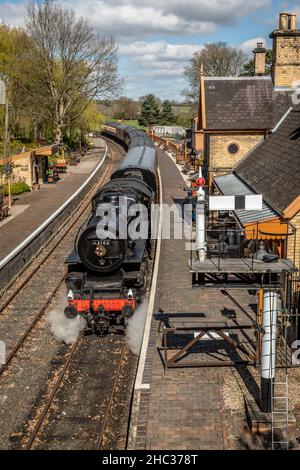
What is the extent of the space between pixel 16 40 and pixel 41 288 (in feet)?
120

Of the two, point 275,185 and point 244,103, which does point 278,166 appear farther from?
point 244,103

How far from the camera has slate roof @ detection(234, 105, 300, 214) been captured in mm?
13173

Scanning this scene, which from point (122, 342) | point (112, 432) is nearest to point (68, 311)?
point (122, 342)

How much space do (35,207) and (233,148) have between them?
11259 millimetres

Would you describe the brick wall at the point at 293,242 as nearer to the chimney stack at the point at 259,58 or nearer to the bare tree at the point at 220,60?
the chimney stack at the point at 259,58

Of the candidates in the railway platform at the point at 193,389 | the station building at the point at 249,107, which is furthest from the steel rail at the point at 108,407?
the station building at the point at 249,107

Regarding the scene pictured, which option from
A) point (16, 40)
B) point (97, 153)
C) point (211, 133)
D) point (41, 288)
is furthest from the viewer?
point (97, 153)

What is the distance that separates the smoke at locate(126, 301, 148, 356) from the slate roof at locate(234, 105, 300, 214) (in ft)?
13.9

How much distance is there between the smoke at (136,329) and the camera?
1186 cm

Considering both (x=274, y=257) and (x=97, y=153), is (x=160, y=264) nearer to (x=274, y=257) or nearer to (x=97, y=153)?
(x=274, y=257)

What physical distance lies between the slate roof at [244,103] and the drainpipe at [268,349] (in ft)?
46.9

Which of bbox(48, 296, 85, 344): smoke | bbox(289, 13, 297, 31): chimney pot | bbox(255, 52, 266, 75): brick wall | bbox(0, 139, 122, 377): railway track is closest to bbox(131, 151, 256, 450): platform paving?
bbox(48, 296, 85, 344): smoke

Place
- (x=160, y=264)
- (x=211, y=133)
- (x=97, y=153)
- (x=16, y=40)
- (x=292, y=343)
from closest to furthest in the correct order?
(x=292, y=343), (x=160, y=264), (x=211, y=133), (x=16, y=40), (x=97, y=153)
